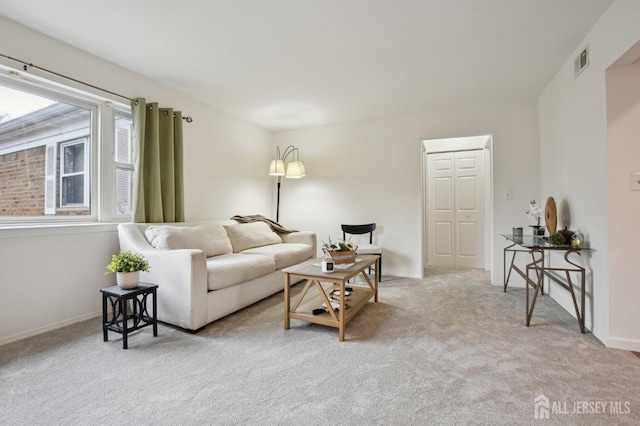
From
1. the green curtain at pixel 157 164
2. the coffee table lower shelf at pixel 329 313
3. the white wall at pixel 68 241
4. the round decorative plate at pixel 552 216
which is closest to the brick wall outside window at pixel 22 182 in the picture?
the white wall at pixel 68 241

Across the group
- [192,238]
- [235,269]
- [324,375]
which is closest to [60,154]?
[192,238]

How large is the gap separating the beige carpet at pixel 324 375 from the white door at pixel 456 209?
2421 millimetres

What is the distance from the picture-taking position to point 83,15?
2084 mm

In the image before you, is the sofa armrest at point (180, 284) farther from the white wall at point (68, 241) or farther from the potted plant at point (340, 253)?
the potted plant at point (340, 253)

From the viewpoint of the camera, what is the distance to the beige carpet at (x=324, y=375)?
4.48 feet

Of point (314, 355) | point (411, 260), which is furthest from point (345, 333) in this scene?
point (411, 260)

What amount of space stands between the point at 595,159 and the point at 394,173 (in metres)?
2.32

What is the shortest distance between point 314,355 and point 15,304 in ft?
7.18

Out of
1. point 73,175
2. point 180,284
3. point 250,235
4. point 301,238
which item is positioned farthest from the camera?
point 301,238

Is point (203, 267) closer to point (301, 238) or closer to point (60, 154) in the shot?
point (60, 154)

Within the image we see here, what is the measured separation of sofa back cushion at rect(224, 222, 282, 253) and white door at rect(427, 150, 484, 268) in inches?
109

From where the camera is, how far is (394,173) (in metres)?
4.30

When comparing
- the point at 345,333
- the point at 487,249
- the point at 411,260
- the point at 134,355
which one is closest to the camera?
the point at 134,355

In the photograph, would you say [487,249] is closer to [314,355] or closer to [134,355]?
[314,355]
